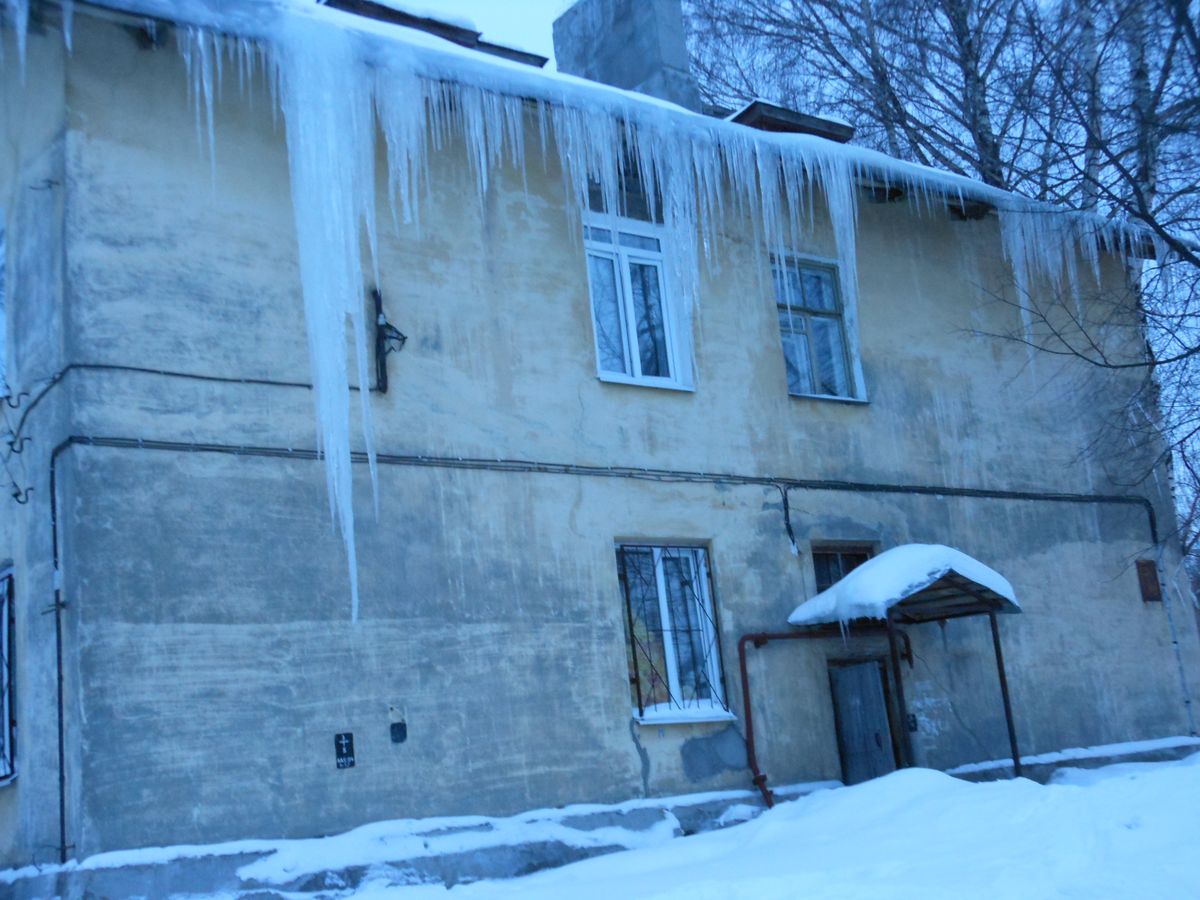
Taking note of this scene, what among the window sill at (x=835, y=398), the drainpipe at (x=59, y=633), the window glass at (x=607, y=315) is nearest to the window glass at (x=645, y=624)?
the window glass at (x=607, y=315)

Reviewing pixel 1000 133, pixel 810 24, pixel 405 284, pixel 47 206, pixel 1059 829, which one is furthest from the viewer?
pixel 810 24

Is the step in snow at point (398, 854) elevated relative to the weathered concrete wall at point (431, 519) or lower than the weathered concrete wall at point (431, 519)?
lower

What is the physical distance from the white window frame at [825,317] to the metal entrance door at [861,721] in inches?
87.4

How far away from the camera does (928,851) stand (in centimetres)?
684

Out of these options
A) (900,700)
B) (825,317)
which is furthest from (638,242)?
(900,700)

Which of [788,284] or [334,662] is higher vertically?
[788,284]

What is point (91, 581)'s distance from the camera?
7.18 meters

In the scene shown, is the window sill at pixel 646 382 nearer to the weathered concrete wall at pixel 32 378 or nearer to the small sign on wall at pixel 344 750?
the small sign on wall at pixel 344 750

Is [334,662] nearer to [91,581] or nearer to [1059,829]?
[91,581]

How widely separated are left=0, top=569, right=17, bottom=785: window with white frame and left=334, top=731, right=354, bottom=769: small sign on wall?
1.73 meters

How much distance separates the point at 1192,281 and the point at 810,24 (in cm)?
766

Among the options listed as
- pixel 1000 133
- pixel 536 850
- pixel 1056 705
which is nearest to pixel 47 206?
pixel 536 850

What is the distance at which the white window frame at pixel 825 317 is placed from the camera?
1097cm

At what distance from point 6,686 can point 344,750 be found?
1986 millimetres
